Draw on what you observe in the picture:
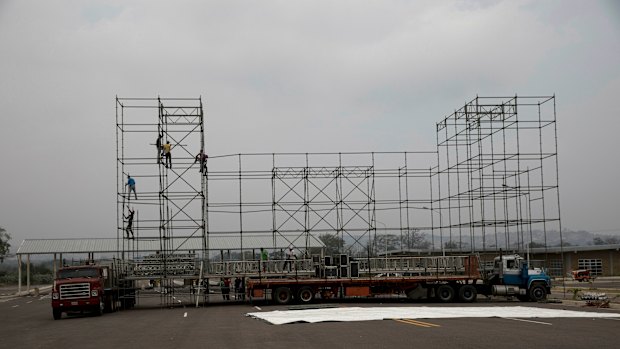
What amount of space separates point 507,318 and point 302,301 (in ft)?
45.0

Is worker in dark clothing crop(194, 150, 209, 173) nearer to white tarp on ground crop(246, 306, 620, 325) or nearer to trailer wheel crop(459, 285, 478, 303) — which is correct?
white tarp on ground crop(246, 306, 620, 325)

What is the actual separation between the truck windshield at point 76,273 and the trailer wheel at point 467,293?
17276 millimetres

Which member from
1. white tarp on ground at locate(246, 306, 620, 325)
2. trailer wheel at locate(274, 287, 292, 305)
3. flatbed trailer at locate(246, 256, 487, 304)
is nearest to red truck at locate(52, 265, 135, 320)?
flatbed trailer at locate(246, 256, 487, 304)

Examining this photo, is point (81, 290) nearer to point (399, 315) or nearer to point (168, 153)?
point (168, 153)

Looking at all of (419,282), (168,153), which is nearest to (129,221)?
(168,153)

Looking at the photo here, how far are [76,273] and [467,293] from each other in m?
18.4

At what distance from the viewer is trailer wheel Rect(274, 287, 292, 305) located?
33656mm

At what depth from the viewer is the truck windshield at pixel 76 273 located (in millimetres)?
30391

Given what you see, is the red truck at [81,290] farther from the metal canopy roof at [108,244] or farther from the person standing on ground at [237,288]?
the metal canopy roof at [108,244]

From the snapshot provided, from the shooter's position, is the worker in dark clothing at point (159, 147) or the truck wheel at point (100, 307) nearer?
the truck wheel at point (100, 307)

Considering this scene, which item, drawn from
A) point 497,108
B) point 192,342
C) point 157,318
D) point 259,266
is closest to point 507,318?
point 192,342

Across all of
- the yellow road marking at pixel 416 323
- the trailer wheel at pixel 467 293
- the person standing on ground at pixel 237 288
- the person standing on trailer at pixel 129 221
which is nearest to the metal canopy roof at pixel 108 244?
the person standing on ground at pixel 237 288

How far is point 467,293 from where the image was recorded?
34.7 meters

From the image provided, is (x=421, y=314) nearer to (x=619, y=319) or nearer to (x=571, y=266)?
(x=619, y=319)
